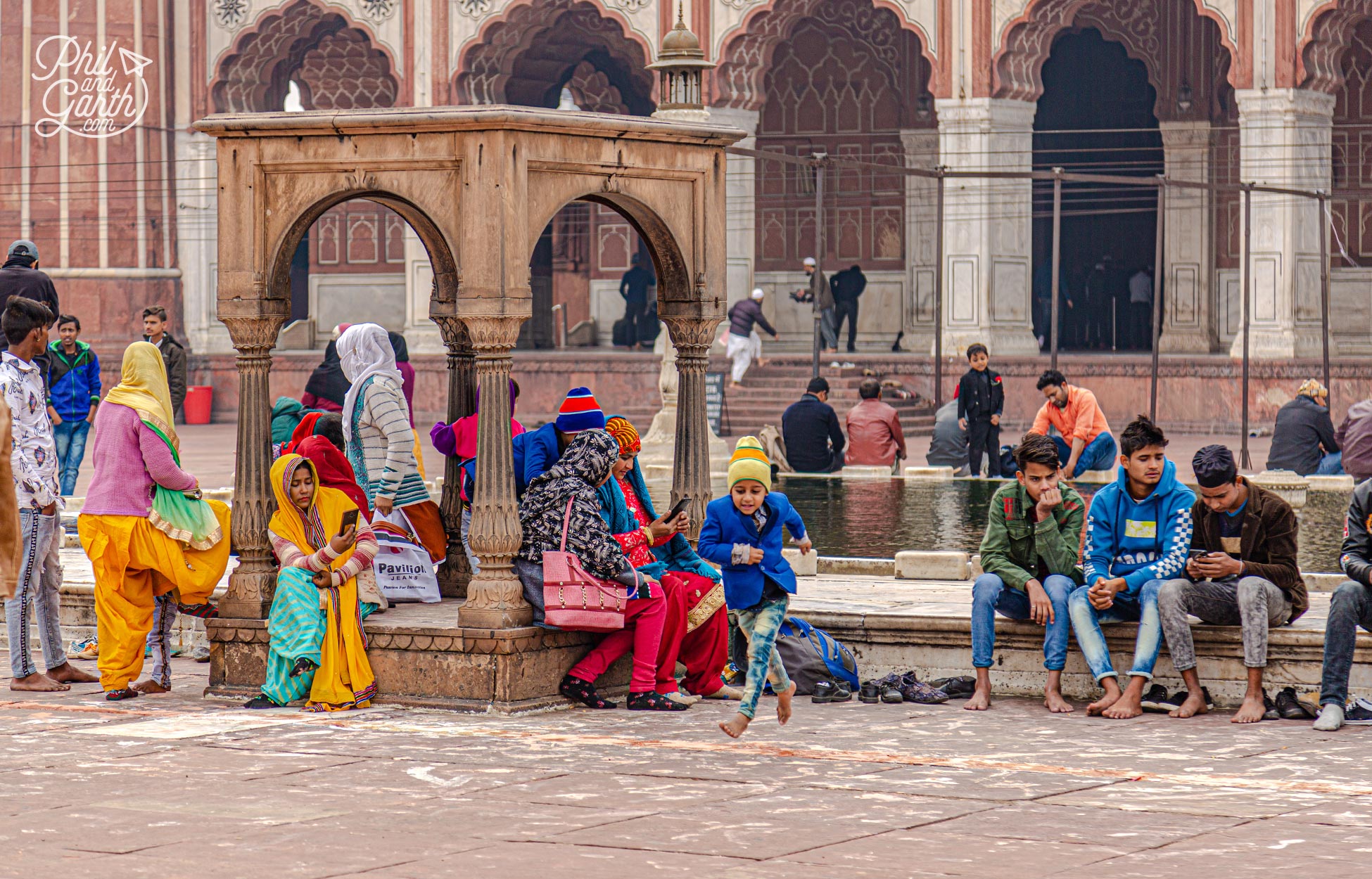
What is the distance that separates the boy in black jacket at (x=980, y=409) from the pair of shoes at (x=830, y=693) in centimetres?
720

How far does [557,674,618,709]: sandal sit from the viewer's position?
7.43m

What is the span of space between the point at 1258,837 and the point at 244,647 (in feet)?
13.3

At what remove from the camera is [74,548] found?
11.4 metres

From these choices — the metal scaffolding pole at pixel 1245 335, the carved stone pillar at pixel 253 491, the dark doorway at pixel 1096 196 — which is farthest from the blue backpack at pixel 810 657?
the dark doorway at pixel 1096 196

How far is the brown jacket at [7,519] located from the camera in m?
6.09

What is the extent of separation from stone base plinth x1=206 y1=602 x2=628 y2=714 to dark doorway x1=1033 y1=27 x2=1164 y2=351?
18.3 metres

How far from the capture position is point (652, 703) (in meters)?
7.38

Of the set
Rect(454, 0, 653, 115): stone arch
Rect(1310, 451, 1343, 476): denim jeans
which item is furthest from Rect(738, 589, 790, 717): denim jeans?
Rect(454, 0, 653, 115): stone arch

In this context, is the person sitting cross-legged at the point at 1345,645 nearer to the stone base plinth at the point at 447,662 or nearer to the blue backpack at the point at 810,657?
the blue backpack at the point at 810,657

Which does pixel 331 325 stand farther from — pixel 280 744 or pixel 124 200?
pixel 280 744

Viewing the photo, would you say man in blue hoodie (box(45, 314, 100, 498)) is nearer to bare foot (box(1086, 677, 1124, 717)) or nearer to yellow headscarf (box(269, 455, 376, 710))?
yellow headscarf (box(269, 455, 376, 710))

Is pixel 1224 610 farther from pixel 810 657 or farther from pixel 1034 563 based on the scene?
pixel 810 657

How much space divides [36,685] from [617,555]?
7.98 ft

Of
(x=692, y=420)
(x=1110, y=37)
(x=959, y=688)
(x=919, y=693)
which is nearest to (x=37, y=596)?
(x=692, y=420)
